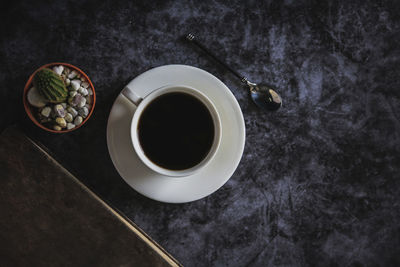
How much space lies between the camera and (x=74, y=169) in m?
1.00

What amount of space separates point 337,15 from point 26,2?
0.98 m

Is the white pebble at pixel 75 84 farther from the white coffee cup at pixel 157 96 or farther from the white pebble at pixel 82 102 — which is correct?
the white coffee cup at pixel 157 96

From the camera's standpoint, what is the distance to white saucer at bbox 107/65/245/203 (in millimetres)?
902

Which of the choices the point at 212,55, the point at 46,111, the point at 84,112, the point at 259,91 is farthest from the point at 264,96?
the point at 46,111

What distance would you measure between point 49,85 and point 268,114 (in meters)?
0.64

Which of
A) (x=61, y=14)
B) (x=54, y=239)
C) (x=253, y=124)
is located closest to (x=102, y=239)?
(x=54, y=239)

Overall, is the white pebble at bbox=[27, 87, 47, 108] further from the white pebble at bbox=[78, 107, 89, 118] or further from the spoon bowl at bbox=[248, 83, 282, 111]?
the spoon bowl at bbox=[248, 83, 282, 111]

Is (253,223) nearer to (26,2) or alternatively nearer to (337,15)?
(337,15)

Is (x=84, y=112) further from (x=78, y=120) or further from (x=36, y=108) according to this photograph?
(x=36, y=108)

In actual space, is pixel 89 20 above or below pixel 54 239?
above

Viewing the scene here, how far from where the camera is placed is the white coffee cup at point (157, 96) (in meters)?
0.85

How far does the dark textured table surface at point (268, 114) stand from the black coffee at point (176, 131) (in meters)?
0.18

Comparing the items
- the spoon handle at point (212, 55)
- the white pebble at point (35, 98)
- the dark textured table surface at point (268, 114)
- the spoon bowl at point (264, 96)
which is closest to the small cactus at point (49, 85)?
the white pebble at point (35, 98)

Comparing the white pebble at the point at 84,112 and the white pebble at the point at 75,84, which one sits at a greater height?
the white pebble at the point at 75,84
